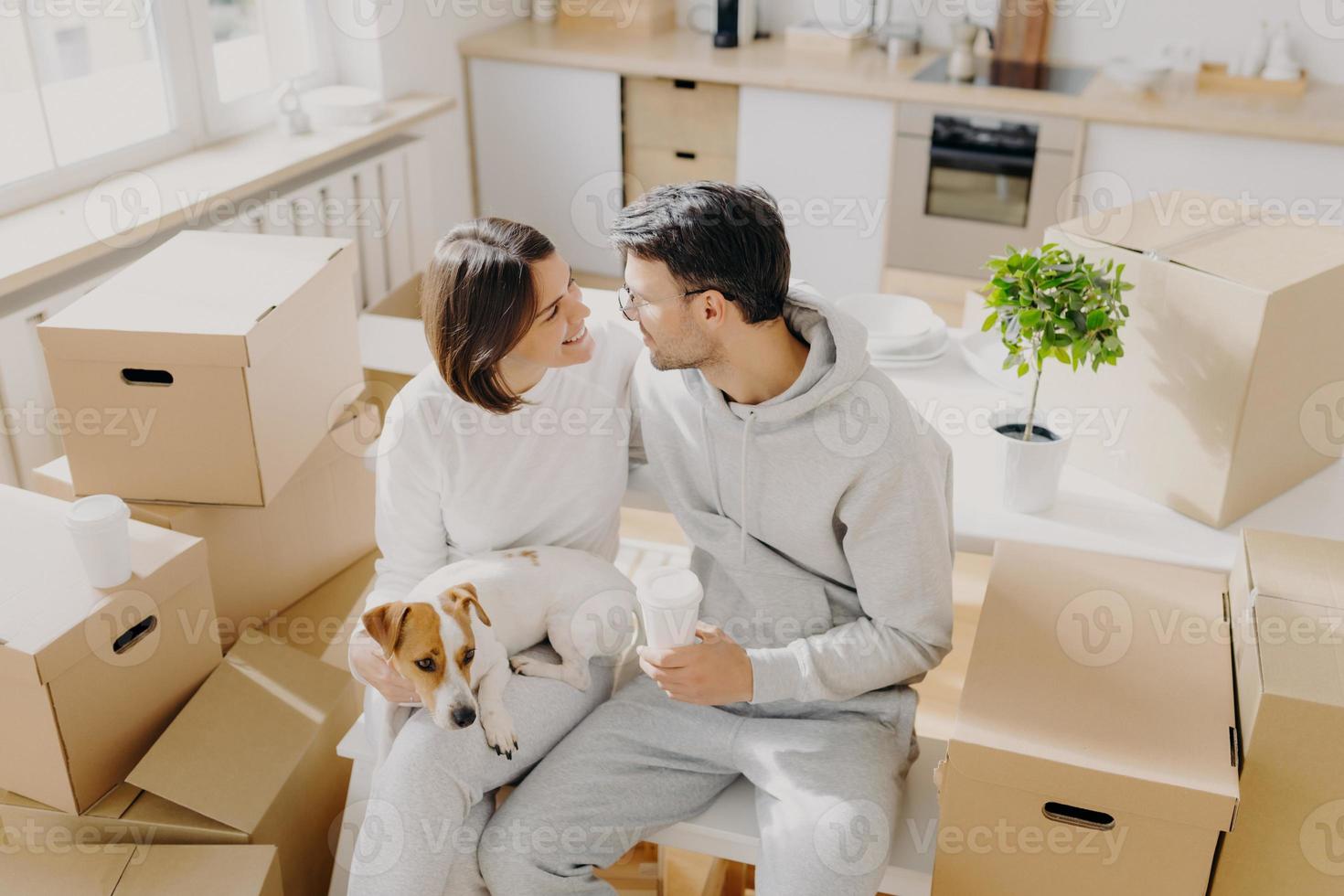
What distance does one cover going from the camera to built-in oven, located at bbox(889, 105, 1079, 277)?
10.9 ft

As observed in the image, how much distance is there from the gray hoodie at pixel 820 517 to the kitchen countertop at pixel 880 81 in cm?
208

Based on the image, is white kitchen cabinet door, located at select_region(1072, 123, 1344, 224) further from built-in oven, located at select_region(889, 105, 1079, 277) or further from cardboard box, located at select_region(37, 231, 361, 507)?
cardboard box, located at select_region(37, 231, 361, 507)

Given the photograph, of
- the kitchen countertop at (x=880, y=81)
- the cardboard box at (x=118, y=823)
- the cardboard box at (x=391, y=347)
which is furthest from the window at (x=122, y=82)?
the cardboard box at (x=118, y=823)

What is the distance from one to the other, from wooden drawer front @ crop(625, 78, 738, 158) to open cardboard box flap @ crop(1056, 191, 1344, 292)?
6.98 ft

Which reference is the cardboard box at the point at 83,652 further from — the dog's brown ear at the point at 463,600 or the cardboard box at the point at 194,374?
the dog's brown ear at the point at 463,600

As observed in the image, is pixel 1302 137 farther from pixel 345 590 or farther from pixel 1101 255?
pixel 345 590

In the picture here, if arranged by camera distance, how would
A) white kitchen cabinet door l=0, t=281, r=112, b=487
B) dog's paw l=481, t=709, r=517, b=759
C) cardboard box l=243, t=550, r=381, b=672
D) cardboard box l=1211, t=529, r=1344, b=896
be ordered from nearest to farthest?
cardboard box l=1211, t=529, r=1344, b=896, dog's paw l=481, t=709, r=517, b=759, cardboard box l=243, t=550, r=381, b=672, white kitchen cabinet door l=0, t=281, r=112, b=487

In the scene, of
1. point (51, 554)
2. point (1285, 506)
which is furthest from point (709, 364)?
point (51, 554)

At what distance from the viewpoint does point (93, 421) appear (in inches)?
67.4

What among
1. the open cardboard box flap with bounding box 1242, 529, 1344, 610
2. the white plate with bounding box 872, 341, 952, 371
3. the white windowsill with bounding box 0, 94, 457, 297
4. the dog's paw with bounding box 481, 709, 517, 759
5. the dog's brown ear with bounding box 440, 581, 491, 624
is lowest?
the dog's paw with bounding box 481, 709, 517, 759

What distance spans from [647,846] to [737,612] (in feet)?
1.26

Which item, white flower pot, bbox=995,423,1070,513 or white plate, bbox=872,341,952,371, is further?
white plate, bbox=872,341,952,371

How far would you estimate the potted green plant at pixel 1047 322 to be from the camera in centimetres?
152

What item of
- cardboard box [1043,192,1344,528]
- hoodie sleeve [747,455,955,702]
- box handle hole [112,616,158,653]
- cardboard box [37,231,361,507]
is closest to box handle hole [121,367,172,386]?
cardboard box [37,231,361,507]
